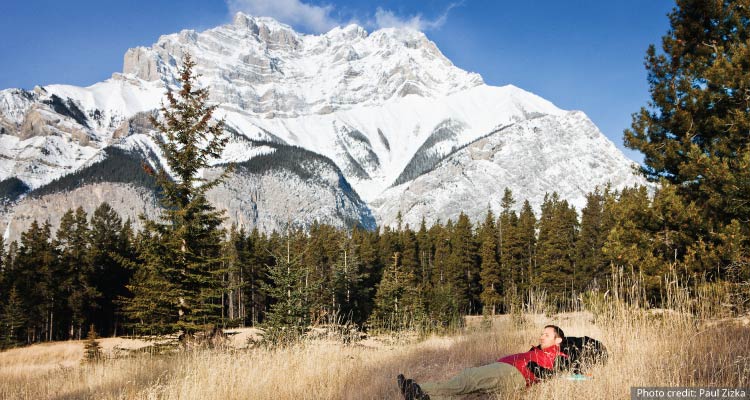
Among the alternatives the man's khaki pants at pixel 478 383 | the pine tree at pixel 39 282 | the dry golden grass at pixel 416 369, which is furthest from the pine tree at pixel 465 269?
the man's khaki pants at pixel 478 383

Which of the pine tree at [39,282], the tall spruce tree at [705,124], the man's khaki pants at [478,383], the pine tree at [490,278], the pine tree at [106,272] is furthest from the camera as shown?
the pine tree at [490,278]

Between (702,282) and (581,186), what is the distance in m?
204

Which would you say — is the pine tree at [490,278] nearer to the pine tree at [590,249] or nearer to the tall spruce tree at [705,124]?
the pine tree at [590,249]

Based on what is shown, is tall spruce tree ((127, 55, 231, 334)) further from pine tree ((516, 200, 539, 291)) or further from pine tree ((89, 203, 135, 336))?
pine tree ((516, 200, 539, 291))

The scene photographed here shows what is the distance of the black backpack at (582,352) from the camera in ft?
16.6

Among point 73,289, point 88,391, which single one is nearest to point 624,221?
point 88,391

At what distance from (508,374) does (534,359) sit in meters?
0.47

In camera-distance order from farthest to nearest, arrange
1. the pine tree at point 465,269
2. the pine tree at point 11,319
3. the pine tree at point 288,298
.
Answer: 1. the pine tree at point 465,269
2. the pine tree at point 11,319
3. the pine tree at point 288,298

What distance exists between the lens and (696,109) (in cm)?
964

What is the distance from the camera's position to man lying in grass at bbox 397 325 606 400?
5000mm

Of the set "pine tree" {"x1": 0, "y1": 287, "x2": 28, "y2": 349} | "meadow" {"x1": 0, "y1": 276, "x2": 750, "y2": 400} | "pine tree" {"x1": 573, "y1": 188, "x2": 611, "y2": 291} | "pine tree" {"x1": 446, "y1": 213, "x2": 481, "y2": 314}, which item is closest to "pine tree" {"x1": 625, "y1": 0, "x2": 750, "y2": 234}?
"meadow" {"x1": 0, "y1": 276, "x2": 750, "y2": 400}

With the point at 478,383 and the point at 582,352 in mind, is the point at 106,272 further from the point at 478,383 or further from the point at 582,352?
the point at 582,352

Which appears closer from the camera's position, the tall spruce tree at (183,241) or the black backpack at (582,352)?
the black backpack at (582,352)

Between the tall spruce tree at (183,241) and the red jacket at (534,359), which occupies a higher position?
the tall spruce tree at (183,241)
